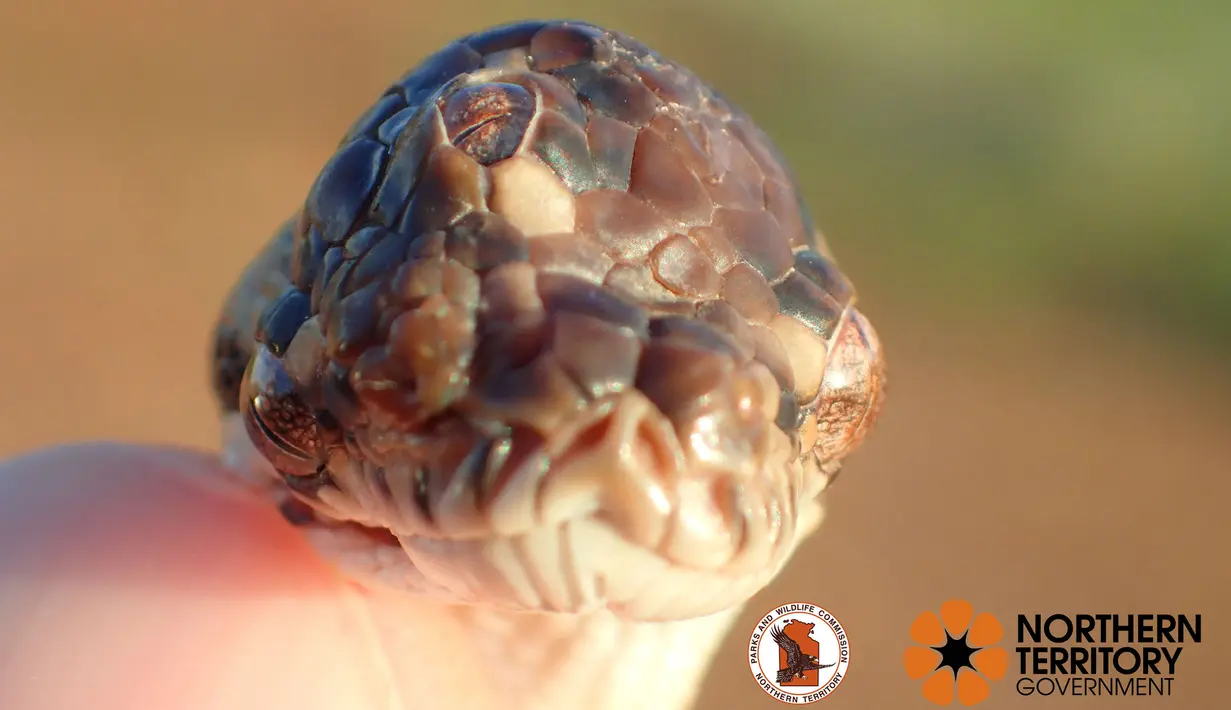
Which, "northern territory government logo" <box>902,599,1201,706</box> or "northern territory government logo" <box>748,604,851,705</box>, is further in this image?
"northern territory government logo" <box>902,599,1201,706</box>

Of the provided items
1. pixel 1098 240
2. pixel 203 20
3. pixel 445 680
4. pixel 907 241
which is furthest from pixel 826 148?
pixel 445 680

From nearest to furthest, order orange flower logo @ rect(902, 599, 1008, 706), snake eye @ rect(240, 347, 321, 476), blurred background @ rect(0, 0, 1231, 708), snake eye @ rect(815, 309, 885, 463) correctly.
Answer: snake eye @ rect(240, 347, 321, 476) → snake eye @ rect(815, 309, 885, 463) → orange flower logo @ rect(902, 599, 1008, 706) → blurred background @ rect(0, 0, 1231, 708)

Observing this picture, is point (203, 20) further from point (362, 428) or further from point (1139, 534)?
point (362, 428)

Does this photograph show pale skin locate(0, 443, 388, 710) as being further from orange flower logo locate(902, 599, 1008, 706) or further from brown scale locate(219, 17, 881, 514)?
orange flower logo locate(902, 599, 1008, 706)

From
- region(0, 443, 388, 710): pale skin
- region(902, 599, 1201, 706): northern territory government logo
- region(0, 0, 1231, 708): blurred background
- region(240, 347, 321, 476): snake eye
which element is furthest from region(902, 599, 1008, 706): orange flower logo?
region(240, 347, 321, 476): snake eye

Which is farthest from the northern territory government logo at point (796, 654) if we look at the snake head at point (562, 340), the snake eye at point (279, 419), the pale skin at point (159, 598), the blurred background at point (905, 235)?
the blurred background at point (905, 235)

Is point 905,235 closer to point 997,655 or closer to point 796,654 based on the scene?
point 997,655
